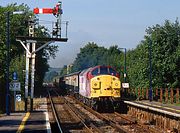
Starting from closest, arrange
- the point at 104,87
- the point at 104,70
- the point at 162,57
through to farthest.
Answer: the point at 104,87, the point at 104,70, the point at 162,57

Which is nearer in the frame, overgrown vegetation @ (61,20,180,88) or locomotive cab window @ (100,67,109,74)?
locomotive cab window @ (100,67,109,74)

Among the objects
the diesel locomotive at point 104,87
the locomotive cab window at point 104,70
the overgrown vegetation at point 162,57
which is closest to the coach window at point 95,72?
the diesel locomotive at point 104,87

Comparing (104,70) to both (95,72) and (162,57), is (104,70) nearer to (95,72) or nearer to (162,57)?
(95,72)

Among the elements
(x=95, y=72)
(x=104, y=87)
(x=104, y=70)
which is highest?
(x=104, y=70)

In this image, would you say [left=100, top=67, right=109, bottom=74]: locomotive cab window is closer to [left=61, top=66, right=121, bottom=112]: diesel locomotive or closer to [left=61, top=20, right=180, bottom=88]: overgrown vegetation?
[left=61, top=66, right=121, bottom=112]: diesel locomotive

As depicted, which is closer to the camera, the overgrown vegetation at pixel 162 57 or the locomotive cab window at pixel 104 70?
the locomotive cab window at pixel 104 70

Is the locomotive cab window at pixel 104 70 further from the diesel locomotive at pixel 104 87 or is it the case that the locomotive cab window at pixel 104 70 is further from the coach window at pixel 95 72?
the coach window at pixel 95 72

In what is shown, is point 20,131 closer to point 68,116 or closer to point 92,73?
point 68,116

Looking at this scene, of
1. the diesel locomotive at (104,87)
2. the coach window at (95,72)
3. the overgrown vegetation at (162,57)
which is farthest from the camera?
the overgrown vegetation at (162,57)

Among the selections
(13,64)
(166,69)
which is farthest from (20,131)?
(13,64)

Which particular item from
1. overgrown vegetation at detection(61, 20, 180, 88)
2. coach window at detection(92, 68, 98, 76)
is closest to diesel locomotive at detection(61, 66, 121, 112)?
coach window at detection(92, 68, 98, 76)

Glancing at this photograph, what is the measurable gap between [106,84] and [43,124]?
1159 cm

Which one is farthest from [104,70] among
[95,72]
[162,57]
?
[162,57]

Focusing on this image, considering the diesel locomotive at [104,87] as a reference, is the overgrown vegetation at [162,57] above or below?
above
